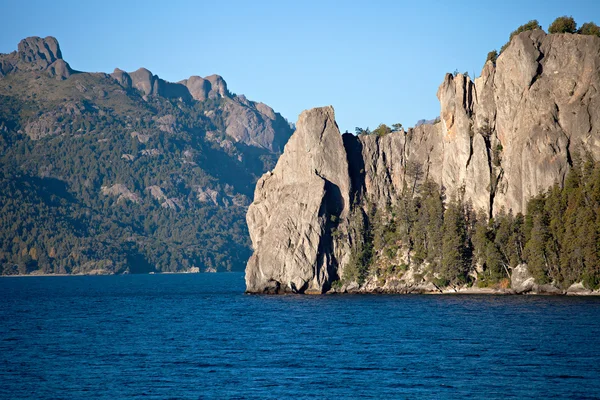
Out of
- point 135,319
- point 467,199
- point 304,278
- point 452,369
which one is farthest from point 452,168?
point 452,369

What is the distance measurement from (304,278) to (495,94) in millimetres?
47018

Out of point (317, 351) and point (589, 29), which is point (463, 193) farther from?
point (317, 351)

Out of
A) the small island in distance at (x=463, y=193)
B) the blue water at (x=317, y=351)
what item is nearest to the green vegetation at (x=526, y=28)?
the small island in distance at (x=463, y=193)

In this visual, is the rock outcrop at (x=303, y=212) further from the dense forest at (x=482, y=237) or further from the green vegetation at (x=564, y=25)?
the green vegetation at (x=564, y=25)

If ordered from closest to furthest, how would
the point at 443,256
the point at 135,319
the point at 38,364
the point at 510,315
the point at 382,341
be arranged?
the point at 38,364 → the point at 382,341 → the point at 510,315 → the point at 135,319 → the point at 443,256

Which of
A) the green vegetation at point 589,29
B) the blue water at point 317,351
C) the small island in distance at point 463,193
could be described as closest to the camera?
the blue water at point 317,351

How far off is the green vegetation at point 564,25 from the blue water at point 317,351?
48976 millimetres

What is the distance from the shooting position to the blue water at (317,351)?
194 ft

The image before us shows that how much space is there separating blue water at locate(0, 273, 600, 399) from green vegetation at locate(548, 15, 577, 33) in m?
49.0

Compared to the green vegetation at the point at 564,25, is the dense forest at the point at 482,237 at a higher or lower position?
lower

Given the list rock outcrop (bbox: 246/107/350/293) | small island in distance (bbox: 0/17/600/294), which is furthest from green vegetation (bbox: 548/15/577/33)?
rock outcrop (bbox: 246/107/350/293)

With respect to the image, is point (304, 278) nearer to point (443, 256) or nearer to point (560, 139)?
point (443, 256)

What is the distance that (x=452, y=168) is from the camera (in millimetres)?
154375

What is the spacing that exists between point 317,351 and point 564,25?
292 feet
